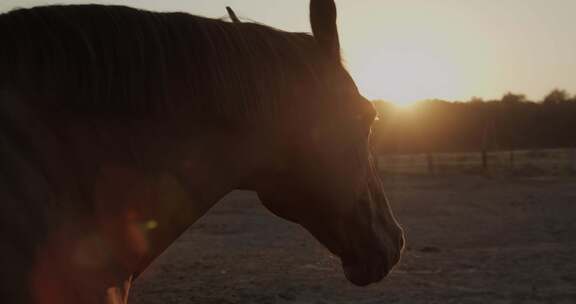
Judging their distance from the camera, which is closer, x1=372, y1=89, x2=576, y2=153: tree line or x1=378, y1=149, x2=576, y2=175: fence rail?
x1=378, y1=149, x2=576, y2=175: fence rail

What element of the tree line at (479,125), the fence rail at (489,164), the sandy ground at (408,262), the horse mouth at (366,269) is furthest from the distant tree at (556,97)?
the horse mouth at (366,269)

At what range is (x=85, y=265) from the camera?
1351 millimetres

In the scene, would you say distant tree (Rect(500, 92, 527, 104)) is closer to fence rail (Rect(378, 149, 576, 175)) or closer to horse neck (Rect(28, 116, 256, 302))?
fence rail (Rect(378, 149, 576, 175))

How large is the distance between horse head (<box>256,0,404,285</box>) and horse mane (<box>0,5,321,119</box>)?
127 mm

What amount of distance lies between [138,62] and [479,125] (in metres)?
56.6

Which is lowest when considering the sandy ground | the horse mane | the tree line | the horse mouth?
the tree line

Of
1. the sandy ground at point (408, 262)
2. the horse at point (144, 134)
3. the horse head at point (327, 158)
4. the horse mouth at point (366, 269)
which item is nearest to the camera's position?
the horse at point (144, 134)

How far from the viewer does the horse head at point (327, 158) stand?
70.1 inches

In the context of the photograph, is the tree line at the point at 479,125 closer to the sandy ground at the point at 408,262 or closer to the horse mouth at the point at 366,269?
the sandy ground at the point at 408,262

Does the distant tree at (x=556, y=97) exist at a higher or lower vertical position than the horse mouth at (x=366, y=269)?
lower

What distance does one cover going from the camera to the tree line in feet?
165

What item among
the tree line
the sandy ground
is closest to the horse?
the sandy ground

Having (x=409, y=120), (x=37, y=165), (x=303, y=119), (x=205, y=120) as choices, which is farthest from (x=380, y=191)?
(x=409, y=120)

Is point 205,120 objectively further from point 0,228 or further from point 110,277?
point 0,228
